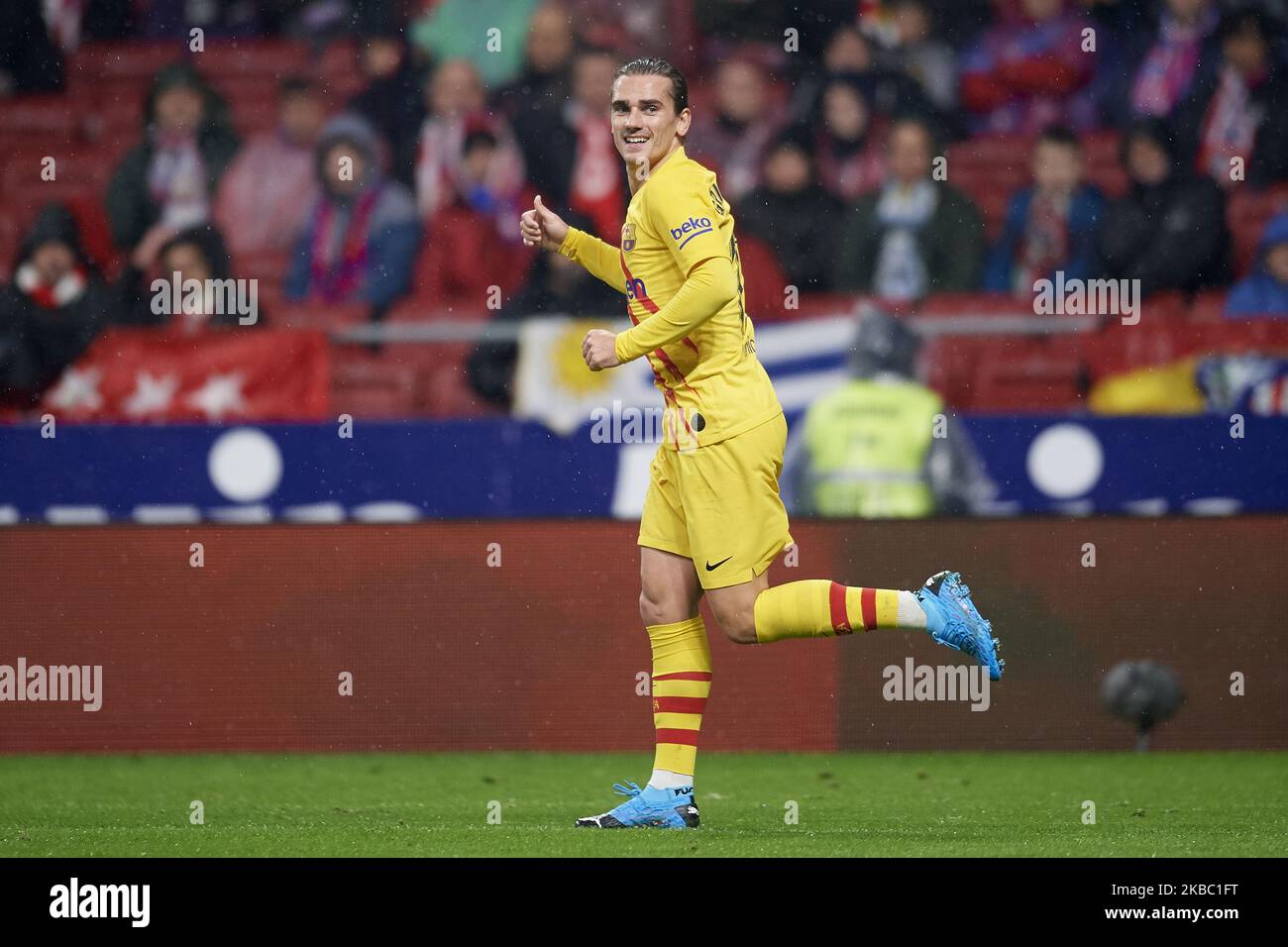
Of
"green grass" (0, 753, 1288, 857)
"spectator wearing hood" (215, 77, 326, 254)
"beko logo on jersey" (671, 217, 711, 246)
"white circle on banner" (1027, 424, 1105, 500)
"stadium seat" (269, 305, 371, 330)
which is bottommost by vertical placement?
"green grass" (0, 753, 1288, 857)

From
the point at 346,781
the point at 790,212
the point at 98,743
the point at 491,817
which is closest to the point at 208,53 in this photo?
the point at 790,212

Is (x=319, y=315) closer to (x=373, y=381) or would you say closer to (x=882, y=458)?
(x=373, y=381)

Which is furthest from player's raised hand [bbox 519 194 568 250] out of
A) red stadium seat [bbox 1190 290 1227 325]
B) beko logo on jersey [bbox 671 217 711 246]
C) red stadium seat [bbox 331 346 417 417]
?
red stadium seat [bbox 1190 290 1227 325]

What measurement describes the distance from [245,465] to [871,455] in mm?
2520

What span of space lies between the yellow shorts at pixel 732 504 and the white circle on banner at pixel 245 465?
128 inches

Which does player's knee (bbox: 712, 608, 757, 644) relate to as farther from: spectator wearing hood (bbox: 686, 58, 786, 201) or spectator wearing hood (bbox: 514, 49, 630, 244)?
spectator wearing hood (bbox: 686, 58, 786, 201)

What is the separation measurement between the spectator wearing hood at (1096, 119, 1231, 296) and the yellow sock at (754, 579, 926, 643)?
4424mm

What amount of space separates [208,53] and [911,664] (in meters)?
4.75

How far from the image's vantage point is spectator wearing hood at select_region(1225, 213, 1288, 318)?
8.89 meters

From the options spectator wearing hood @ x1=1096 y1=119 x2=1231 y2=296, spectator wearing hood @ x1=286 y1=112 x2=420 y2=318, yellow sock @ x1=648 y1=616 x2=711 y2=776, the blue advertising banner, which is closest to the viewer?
yellow sock @ x1=648 y1=616 x2=711 y2=776

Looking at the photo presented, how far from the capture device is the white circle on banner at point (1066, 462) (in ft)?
26.2

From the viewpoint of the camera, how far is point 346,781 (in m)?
6.86

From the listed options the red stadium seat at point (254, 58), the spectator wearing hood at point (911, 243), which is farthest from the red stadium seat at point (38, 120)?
the spectator wearing hood at point (911, 243)

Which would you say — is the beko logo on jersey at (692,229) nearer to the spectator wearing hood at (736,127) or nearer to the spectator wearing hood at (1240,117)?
the spectator wearing hood at (736,127)
